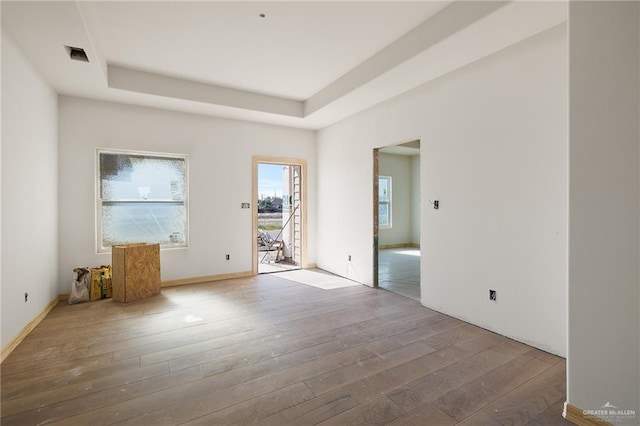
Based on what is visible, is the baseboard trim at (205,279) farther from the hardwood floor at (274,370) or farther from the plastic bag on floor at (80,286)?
the hardwood floor at (274,370)

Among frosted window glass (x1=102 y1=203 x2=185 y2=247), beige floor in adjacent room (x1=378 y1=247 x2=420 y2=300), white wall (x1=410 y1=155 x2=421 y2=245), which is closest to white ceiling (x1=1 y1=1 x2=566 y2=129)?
frosted window glass (x1=102 y1=203 x2=185 y2=247)

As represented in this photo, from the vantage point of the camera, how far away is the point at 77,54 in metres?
3.05

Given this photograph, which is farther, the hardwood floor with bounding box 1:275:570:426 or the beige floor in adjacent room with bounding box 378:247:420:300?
the beige floor in adjacent room with bounding box 378:247:420:300

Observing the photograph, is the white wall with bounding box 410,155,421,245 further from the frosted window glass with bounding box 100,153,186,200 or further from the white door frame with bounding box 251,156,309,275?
the frosted window glass with bounding box 100,153,186,200

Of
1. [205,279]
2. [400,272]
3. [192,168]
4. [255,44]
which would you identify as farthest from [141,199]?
[400,272]

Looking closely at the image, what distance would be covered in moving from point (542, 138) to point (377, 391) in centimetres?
244

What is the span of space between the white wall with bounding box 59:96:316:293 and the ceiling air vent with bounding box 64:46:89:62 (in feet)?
4.52

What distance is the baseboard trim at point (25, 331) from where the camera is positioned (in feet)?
8.18

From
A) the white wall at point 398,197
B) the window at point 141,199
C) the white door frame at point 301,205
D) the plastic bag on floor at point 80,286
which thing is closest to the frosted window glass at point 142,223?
the window at point 141,199

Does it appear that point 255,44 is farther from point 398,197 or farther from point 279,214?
point 398,197
